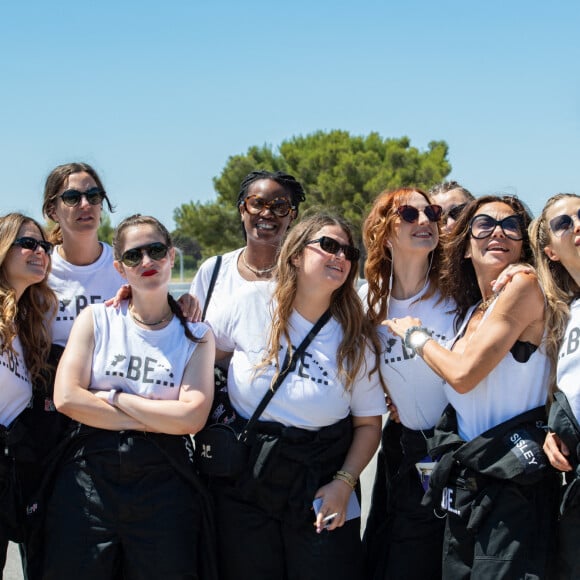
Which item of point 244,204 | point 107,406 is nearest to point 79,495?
point 107,406

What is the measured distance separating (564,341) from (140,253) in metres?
1.98

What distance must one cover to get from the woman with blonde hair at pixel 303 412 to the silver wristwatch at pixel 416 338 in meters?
0.28

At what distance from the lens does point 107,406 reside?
3.25 meters

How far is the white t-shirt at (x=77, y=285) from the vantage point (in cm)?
394

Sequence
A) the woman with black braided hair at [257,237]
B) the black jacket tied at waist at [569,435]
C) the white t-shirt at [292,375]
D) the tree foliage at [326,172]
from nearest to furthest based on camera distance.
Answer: the black jacket tied at waist at [569,435] < the white t-shirt at [292,375] < the woman with black braided hair at [257,237] < the tree foliage at [326,172]

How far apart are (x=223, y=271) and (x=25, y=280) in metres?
1.20

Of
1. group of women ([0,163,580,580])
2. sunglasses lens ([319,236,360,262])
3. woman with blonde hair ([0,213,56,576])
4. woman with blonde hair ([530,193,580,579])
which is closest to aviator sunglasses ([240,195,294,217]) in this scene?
group of women ([0,163,580,580])

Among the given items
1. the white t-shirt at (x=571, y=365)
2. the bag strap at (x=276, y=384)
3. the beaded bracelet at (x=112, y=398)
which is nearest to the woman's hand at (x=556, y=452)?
the white t-shirt at (x=571, y=365)

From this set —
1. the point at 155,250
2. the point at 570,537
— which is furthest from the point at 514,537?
the point at 155,250

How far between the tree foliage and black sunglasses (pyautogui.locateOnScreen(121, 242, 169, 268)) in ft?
92.7

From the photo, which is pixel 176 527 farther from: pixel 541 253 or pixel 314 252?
pixel 541 253

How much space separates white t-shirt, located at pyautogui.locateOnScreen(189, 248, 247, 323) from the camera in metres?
4.24

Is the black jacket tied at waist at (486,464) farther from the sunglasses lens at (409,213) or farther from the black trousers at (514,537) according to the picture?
the sunglasses lens at (409,213)

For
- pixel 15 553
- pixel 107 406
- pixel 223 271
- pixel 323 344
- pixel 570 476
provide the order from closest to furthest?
pixel 570 476, pixel 107 406, pixel 323 344, pixel 223 271, pixel 15 553
